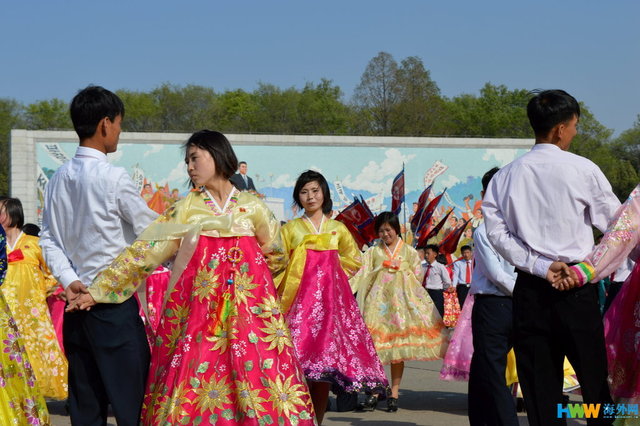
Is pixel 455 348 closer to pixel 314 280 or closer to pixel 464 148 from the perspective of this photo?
pixel 314 280

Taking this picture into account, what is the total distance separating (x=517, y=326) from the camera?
14.0ft

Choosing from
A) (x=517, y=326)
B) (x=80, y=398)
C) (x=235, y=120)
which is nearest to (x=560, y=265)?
(x=517, y=326)

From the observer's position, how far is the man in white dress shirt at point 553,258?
4121 mm

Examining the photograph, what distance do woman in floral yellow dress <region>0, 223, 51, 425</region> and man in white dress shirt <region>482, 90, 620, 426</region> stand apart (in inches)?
84.3

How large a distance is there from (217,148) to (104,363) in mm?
1159

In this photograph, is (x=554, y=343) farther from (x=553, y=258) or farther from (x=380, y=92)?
(x=380, y=92)

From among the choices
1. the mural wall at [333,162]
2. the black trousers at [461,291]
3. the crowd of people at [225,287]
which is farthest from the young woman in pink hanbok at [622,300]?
the mural wall at [333,162]

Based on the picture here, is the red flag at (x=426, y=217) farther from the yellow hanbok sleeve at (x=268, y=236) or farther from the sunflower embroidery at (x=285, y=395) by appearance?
the sunflower embroidery at (x=285, y=395)

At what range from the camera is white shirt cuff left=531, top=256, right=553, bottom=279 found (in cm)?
412

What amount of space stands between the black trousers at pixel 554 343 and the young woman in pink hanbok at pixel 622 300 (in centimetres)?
11

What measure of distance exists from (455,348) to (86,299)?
4208 mm

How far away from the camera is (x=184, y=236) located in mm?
4555

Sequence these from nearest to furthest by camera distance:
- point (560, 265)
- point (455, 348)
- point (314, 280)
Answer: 1. point (560, 265)
2. point (314, 280)
3. point (455, 348)

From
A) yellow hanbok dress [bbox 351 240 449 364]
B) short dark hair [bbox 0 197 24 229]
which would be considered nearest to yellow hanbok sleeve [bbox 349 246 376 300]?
yellow hanbok dress [bbox 351 240 449 364]
